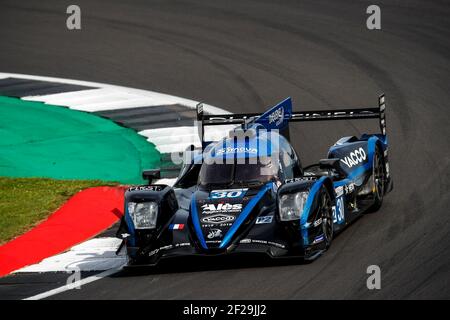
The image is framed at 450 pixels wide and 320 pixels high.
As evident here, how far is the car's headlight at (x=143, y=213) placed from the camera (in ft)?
36.9

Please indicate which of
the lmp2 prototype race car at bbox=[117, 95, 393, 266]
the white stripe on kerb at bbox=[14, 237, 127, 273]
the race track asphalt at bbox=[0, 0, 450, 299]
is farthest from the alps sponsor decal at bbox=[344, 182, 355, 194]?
the white stripe on kerb at bbox=[14, 237, 127, 273]

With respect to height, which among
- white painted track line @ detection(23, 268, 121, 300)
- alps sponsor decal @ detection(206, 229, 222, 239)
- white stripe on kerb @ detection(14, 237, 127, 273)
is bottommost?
white painted track line @ detection(23, 268, 121, 300)

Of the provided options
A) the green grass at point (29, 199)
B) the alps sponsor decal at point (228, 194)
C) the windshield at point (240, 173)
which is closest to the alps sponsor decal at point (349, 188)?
the windshield at point (240, 173)

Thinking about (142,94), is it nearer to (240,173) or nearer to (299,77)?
(299,77)

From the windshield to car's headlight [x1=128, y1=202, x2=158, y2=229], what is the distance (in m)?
0.94

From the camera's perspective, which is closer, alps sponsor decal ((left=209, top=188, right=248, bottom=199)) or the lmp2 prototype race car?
the lmp2 prototype race car

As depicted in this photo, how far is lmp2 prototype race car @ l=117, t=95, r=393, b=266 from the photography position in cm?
1080

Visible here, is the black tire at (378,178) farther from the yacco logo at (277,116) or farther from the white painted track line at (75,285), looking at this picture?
the white painted track line at (75,285)

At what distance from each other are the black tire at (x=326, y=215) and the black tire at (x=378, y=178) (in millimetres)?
1601

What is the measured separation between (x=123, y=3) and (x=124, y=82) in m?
4.81

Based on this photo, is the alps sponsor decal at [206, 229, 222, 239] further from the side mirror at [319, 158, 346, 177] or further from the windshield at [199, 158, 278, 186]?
the side mirror at [319, 158, 346, 177]

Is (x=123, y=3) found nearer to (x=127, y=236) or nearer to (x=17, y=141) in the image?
(x=17, y=141)

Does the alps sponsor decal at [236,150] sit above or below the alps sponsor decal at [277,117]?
below
